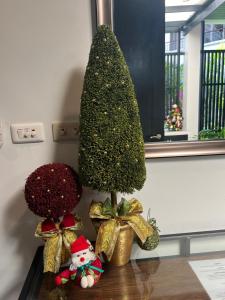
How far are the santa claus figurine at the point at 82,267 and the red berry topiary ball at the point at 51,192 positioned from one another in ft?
0.43

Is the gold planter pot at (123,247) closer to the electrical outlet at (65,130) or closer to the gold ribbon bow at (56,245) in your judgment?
A: the gold ribbon bow at (56,245)

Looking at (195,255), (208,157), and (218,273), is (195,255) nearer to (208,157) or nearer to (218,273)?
(218,273)

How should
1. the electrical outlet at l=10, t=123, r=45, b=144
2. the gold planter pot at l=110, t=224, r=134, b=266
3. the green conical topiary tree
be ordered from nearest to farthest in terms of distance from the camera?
1. the green conical topiary tree
2. the gold planter pot at l=110, t=224, r=134, b=266
3. the electrical outlet at l=10, t=123, r=45, b=144

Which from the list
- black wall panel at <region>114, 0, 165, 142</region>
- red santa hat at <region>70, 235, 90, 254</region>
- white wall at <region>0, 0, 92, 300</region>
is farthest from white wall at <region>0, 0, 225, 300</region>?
red santa hat at <region>70, 235, 90, 254</region>

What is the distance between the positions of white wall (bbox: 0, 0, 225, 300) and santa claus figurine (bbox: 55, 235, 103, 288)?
29 centimetres

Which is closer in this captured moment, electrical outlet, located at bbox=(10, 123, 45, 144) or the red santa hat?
the red santa hat

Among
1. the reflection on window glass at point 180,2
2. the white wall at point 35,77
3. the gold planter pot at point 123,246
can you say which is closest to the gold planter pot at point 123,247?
the gold planter pot at point 123,246

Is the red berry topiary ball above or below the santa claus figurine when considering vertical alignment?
above

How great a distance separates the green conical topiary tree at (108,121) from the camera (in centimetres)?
88

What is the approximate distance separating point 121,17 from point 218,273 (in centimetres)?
103

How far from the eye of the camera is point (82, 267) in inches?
35.5

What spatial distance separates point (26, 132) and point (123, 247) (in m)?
0.60

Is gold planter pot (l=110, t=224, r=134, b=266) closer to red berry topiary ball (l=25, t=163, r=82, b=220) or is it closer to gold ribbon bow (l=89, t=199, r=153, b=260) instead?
gold ribbon bow (l=89, t=199, r=153, b=260)

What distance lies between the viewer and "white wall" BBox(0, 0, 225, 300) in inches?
40.8
